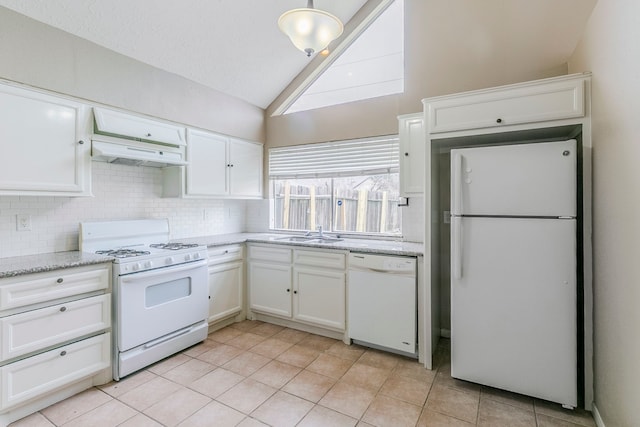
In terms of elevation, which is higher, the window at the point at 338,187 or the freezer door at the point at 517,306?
the window at the point at 338,187

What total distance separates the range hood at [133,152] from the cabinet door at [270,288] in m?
1.35

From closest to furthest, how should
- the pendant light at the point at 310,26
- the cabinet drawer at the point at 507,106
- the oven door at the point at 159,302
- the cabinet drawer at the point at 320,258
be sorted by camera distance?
1. the pendant light at the point at 310,26
2. the cabinet drawer at the point at 507,106
3. the oven door at the point at 159,302
4. the cabinet drawer at the point at 320,258

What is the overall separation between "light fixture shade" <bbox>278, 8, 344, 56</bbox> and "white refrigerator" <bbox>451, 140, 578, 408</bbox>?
1155 mm

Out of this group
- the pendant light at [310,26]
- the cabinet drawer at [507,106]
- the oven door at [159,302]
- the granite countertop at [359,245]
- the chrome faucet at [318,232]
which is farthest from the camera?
the chrome faucet at [318,232]

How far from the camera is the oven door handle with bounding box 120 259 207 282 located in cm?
236

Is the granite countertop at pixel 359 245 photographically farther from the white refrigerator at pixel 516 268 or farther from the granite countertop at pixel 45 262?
the granite countertop at pixel 45 262

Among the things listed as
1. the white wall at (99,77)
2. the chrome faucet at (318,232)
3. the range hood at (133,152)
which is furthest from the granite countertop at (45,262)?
the chrome faucet at (318,232)

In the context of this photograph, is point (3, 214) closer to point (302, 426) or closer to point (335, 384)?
point (302, 426)

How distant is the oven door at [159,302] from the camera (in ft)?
7.70

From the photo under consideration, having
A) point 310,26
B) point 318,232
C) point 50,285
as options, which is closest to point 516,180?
point 310,26

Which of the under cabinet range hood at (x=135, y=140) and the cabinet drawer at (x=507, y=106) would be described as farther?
the under cabinet range hood at (x=135, y=140)

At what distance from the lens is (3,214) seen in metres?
2.32

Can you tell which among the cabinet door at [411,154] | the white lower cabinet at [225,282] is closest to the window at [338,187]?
the cabinet door at [411,154]

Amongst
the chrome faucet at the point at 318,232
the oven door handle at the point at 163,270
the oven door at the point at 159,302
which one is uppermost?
the chrome faucet at the point at 318,232
